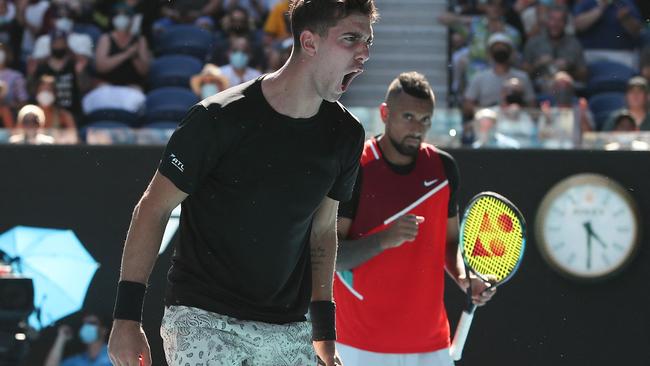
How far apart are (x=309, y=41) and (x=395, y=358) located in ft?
7.38

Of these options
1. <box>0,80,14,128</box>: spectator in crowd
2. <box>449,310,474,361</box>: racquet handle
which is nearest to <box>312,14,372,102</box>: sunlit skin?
<box>449,310,474,361</box>: racquet handle

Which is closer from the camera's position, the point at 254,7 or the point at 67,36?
the point at 67,36

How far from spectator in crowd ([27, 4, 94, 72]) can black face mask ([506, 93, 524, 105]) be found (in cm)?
440

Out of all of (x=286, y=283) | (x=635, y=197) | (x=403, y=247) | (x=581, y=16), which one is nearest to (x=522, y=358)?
(x=635, y=197)

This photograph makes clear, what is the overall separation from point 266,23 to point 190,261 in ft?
29.3

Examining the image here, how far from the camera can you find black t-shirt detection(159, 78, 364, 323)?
11.5 feet

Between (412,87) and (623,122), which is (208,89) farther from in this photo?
(412,87)

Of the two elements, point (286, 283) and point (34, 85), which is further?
point (34, 85)

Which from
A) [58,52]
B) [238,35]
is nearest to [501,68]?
[238,35]

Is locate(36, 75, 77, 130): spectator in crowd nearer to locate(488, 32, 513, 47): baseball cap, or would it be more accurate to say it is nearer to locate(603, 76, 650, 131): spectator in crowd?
locate(488, 32, 513, 47): baseball cap

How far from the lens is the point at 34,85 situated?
36.4ft

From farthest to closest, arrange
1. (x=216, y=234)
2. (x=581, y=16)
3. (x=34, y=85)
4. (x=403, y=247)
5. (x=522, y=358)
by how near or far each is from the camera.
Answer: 1. (x=581, y=16)
2. (x=34, y=85)
3. (x=522, y=358)
4. (x=403, y=247)
5. (x=216, y=234)

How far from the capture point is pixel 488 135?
771 cm

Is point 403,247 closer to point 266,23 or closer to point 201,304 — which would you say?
point 201,304
